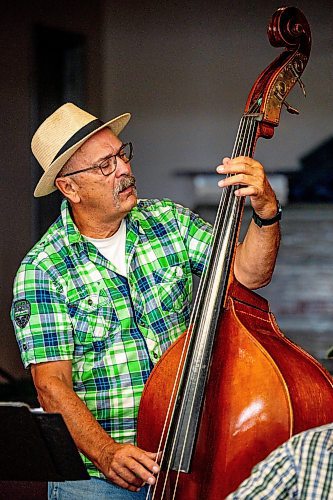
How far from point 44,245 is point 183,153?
14.3 feet

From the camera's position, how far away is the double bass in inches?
78.2

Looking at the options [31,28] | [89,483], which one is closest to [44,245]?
[89,483]

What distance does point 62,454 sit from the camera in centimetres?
197

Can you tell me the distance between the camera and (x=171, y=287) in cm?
251

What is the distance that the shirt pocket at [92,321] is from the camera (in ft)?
7.92

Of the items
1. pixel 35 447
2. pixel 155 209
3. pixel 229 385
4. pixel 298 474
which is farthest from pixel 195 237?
pixel 298 474

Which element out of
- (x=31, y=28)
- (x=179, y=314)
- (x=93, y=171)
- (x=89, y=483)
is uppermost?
(x=31, y=28)

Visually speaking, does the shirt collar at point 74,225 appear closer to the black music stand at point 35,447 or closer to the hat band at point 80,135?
the hat band at point 80,135

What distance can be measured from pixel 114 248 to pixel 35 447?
700 millimetres

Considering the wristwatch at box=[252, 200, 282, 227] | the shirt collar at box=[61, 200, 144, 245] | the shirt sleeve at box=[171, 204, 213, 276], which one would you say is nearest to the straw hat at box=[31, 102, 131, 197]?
the shirt collar at box=[61, 200, 144, 245]

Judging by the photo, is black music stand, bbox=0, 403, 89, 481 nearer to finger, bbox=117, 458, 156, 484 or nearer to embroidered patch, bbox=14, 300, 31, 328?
finger, bbox=117, 458, 156, 484

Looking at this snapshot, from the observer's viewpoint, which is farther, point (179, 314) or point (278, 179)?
point (278, 179)

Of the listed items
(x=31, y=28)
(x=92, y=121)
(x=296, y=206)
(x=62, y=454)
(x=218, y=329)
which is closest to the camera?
(x=62, y=454)

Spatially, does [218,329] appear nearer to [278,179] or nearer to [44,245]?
[44,245]
